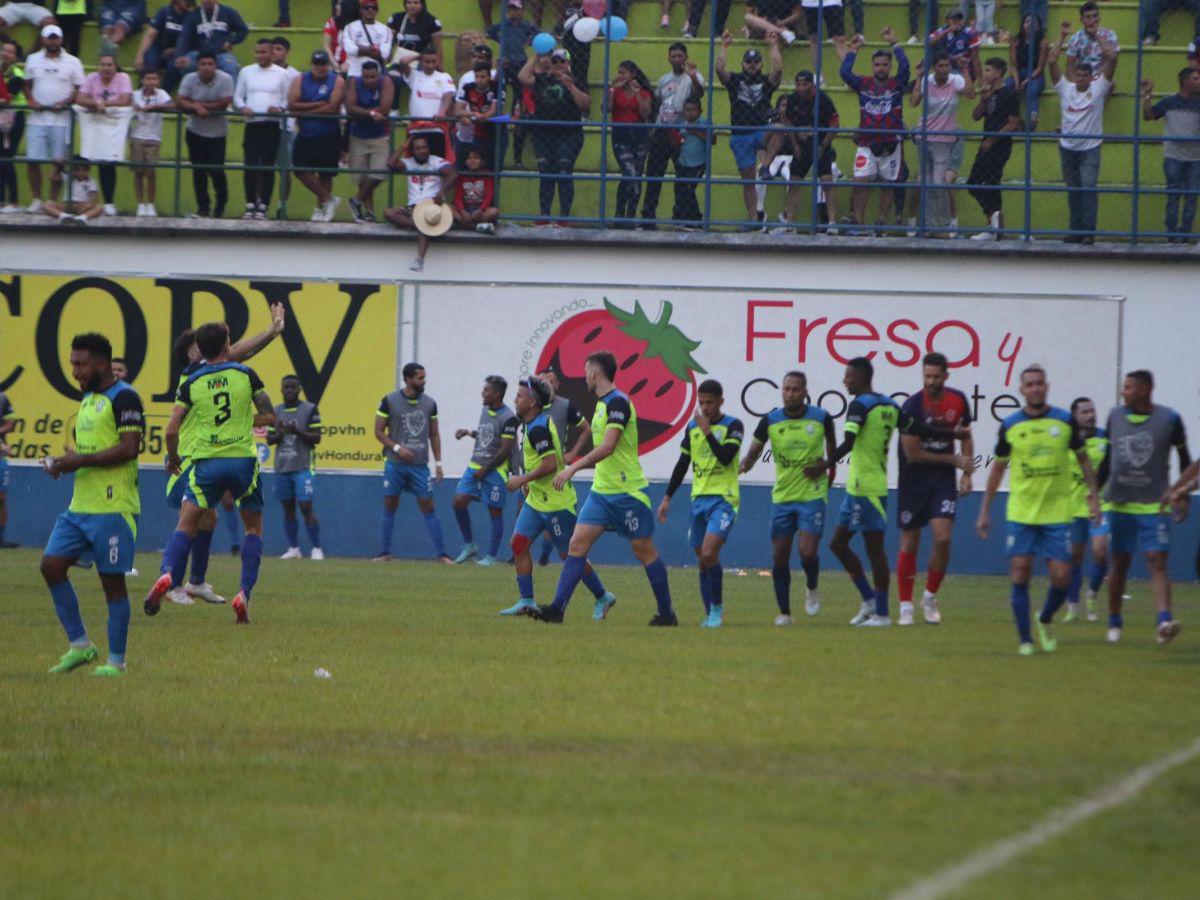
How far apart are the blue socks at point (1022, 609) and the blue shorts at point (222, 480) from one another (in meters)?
5.97

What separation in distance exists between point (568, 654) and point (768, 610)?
5357mm

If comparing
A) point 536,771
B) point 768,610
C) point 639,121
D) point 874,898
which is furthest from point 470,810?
point 639,121

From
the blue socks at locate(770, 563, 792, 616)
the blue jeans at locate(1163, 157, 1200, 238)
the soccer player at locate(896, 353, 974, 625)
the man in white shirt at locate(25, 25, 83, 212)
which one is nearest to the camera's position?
the blue socks at locate(770, 563, 792, 616)

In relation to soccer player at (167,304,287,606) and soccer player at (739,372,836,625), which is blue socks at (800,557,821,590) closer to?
soccer player at (739,372,836,625)

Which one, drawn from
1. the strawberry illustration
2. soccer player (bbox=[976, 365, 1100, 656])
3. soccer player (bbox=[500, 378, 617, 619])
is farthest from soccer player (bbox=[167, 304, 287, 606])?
the strawberry illustration

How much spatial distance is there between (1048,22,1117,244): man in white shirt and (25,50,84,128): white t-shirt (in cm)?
1441

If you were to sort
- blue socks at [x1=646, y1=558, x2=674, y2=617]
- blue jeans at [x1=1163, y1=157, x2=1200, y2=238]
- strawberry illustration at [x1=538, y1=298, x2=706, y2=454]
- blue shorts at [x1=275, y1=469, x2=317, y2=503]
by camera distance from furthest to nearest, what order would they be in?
blue jeans at [x1=1163, y1=157, x2=1200, y2=238], strawberry illustration at [x1=538, y1=298, x2=706, y2=454], blue shorts at [x1=275, y1=469, x2=317, y2=503], blue socks at [x1=646, y1=558, x2=674, y2=617]

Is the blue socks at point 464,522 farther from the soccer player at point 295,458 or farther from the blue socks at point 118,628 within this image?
→ the blue socks at point 118,628

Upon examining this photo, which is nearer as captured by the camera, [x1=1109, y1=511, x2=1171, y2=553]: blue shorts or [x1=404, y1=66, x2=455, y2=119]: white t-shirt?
[x1=1109, y1=511, x2=1171, y2=553]: blue shorts

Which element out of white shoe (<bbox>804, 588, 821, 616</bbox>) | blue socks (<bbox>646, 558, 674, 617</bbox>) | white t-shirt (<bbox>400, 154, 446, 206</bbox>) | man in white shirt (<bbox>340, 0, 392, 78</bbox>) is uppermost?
man in white shirt (<bbox>340, 0, 392, 78</bbox>)

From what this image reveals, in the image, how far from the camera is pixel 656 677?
1160 centimetres

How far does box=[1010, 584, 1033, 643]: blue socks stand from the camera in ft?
43.4

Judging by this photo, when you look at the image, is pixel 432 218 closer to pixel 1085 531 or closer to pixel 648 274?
pixel 648 274

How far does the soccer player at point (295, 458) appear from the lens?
24875 millimetres
